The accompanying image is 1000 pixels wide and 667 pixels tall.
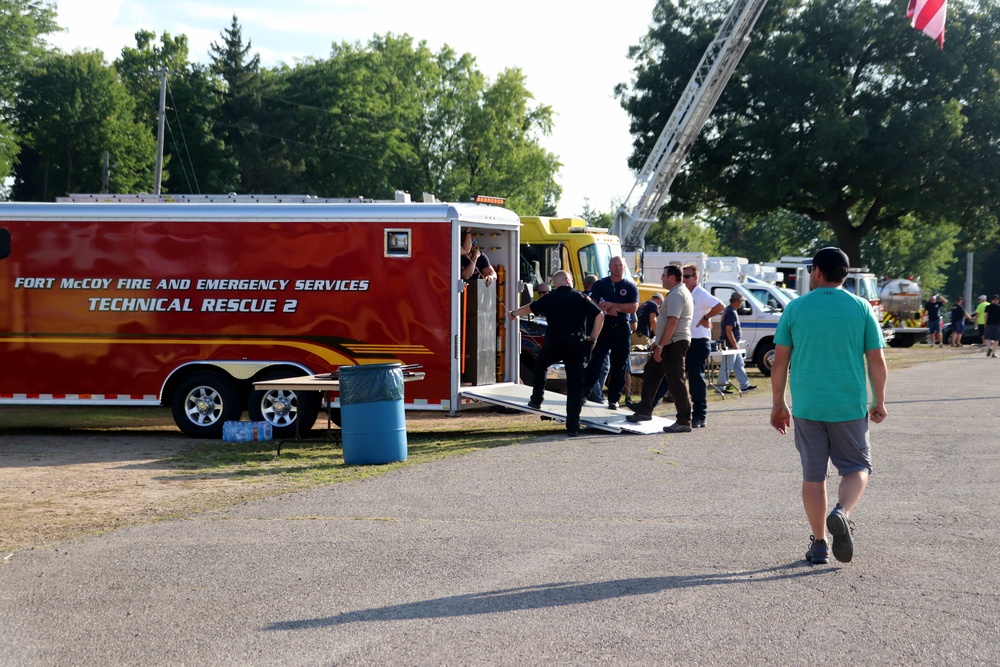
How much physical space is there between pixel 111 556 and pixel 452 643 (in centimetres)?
293

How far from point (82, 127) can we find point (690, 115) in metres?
41.2

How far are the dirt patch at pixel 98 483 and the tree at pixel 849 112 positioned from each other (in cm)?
2924

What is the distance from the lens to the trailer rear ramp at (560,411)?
1409cm

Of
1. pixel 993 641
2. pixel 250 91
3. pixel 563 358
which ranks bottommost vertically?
pixel 993 641

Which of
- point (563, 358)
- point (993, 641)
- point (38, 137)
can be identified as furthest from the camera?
point (38, 137)

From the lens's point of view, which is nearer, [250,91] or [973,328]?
[973,328]

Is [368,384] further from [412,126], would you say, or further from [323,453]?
[412,126]

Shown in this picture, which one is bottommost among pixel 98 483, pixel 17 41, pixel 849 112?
pixel 98 483

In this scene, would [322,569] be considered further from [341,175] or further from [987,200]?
[341,175]

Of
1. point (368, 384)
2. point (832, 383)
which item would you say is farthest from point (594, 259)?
point (832, 383)

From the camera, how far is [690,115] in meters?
36.0

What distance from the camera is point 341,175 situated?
71.8 m

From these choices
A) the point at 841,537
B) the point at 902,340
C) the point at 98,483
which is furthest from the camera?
the point at 902,340

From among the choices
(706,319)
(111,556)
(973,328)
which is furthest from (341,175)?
(111,556)
